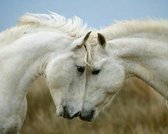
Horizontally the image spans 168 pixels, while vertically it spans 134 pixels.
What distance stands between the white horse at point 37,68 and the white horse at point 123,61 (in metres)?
0.16

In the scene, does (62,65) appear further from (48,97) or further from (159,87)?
(48,97)

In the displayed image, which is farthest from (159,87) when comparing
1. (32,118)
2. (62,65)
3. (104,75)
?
(32,118)

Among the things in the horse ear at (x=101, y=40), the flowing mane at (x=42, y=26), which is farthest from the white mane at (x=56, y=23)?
the horse ear at (x=101, y=40)

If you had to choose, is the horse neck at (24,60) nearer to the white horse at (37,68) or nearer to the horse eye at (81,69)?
the white horse at (37,68)

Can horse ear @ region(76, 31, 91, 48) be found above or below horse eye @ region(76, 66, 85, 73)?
above

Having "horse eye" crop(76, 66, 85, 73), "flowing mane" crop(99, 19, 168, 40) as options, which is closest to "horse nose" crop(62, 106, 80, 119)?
"horse eye" crop(76, 66, 85, 73)

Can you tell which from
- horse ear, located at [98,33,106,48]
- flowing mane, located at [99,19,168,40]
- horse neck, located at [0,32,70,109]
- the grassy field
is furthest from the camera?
the grassy field

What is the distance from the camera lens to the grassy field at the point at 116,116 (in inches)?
437

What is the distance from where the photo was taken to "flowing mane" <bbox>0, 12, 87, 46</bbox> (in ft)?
26.2

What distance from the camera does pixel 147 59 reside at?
782 centimetres

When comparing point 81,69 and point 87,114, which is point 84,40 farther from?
point 87,114

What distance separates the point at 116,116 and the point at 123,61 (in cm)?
371

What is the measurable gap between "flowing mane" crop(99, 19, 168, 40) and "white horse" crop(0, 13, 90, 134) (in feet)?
1.53

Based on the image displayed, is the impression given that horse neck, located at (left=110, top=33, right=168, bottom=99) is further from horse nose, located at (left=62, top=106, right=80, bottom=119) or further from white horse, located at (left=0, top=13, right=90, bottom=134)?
horse nose, located at (left=62, top=106, right=80, bottom=119)
